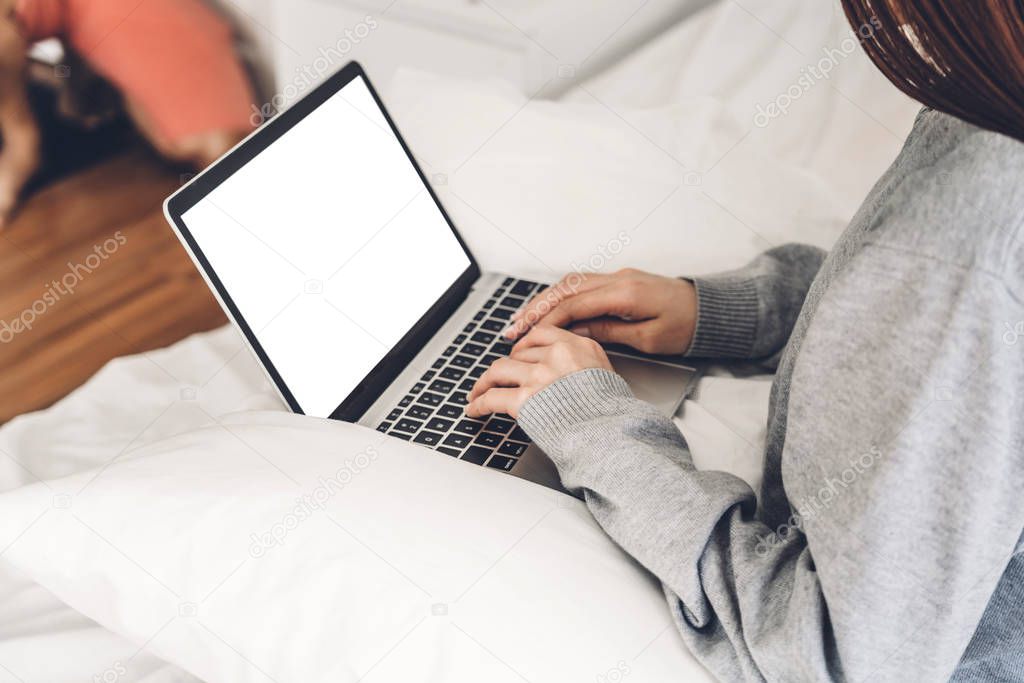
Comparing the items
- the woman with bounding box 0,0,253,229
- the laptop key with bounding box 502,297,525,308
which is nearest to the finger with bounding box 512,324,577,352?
the laptop key with bounding box 502,297,525,308

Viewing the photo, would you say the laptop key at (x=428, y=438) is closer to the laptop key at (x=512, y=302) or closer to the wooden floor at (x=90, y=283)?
the laptop key at (x=512, y=302)

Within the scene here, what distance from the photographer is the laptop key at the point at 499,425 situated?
2.63ft

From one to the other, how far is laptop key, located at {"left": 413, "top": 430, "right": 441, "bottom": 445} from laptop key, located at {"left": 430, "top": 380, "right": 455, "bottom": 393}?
7 cm

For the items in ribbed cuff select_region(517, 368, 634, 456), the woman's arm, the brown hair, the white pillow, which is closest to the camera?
the brown hair

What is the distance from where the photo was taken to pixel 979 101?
459 millimetres

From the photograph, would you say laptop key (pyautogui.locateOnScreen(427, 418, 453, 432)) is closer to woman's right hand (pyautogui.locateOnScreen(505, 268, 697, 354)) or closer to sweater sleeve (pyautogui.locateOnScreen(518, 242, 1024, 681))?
woman's right hand (pyautogui.locateOnScreen(505, 268, 697, 354))

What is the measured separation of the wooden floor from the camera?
150 centimetres

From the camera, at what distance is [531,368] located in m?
0.73

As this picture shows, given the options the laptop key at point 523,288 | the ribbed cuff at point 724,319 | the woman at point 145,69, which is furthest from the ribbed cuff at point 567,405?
the woman at point 145,69

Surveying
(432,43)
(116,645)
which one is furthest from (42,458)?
(432,43)

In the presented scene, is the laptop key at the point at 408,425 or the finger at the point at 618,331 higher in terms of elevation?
the finger at the point at 618,331

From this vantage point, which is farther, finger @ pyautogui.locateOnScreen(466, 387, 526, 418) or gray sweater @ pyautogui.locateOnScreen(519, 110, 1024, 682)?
finger @ pyautogui.locateOnScreen(466, 387, 526, 418)

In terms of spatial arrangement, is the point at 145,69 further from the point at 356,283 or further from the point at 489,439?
the point at 489,439

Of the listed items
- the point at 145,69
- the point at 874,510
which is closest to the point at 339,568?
the point at 874,510
